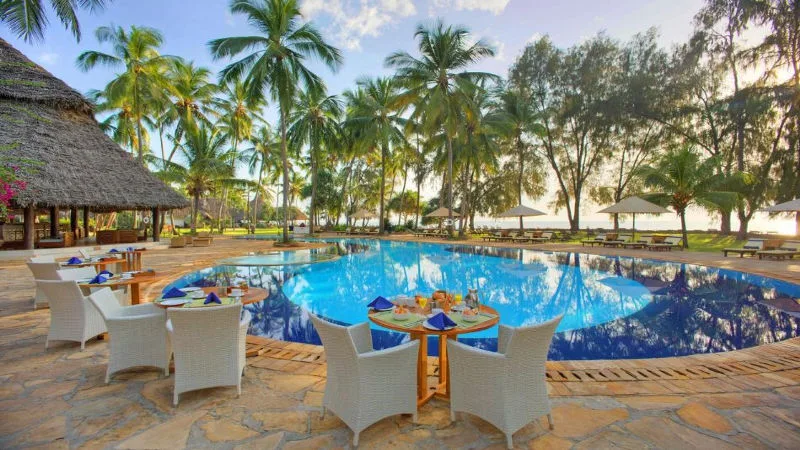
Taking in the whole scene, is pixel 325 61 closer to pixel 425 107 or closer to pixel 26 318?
pixel 425 107

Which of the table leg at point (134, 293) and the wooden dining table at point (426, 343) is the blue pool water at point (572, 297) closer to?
the table leg at point (134, 293)

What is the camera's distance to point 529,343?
7.64 feet

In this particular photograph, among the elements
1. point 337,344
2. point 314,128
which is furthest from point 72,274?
point 314,128

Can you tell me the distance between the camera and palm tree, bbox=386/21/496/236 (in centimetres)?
1761

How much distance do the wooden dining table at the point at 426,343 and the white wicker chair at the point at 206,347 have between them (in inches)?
43.7

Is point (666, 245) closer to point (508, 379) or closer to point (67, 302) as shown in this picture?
point (508, 379)

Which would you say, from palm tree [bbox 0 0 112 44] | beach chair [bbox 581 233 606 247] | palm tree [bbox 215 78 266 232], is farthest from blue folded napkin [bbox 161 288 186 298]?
palm tree [bbox 215 78 266 232]

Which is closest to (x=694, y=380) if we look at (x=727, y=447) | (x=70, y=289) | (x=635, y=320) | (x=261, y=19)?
(x=727, y=447)

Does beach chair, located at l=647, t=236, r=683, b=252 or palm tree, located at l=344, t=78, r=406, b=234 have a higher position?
palm tree, located at l=344, t=78, r=406, b=234

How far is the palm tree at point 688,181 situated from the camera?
49.4ft

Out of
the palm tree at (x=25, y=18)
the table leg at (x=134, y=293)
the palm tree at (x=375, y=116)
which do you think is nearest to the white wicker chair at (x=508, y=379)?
the table leg at (x=134, y=293)

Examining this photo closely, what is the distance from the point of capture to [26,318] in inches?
202

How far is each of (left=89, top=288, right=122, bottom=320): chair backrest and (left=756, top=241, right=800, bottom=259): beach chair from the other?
16.1 metres

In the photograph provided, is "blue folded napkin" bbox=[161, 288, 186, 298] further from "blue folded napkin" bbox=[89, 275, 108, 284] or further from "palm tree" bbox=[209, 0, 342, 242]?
"palm tree" bbox=[209, 0, 342, 242]
